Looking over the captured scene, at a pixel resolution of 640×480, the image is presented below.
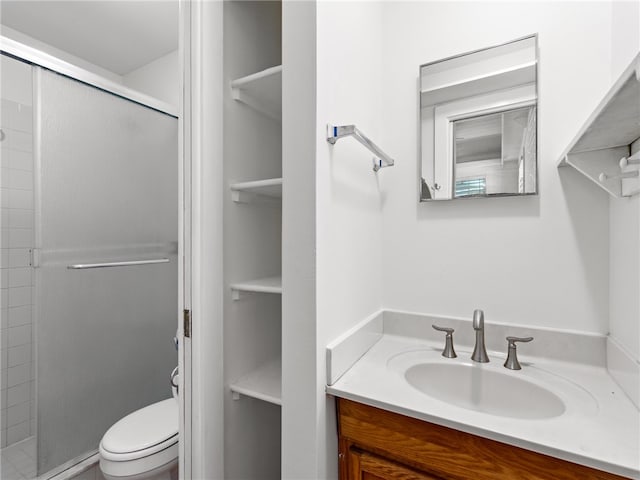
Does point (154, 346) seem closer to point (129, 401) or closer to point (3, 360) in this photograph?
point (129, 401)

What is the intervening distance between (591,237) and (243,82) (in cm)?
132

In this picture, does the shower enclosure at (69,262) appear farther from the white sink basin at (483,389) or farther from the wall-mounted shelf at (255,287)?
the white sink basin at (483,389)

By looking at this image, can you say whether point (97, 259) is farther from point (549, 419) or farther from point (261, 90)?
point (549, 419)

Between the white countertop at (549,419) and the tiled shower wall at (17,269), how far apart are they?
1722 millimetres

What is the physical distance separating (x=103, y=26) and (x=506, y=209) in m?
2.53

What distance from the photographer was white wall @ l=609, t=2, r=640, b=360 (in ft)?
2.66

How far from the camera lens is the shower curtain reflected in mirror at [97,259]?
→ 155 cm

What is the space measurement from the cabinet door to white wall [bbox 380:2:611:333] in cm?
61

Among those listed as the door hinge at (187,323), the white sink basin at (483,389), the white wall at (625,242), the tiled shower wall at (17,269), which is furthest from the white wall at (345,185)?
the tiled shower wall at (17,269)

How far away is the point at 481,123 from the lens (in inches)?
47.1

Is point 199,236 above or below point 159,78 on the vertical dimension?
below

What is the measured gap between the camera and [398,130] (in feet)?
4.44

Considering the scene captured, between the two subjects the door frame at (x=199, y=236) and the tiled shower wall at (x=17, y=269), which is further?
the tiled shower wall at (x=17, y=269)

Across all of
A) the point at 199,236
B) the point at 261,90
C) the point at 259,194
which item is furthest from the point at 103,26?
the point at 199,236
